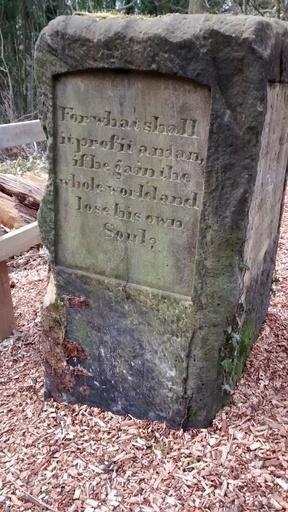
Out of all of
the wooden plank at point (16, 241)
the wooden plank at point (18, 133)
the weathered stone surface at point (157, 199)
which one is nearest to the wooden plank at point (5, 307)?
the wooden plank at point (16, 241)

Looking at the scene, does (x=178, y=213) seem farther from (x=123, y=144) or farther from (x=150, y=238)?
(x=123, y=144)

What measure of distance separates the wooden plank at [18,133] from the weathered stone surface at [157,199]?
1.85m

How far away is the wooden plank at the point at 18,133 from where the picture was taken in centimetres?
415

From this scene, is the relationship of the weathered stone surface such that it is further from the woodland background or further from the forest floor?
the woodland background

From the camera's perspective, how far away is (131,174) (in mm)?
2328

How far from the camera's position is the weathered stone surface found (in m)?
2.03

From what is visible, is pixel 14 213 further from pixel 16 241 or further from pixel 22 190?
pixel 16 241

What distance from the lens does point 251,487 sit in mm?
2256

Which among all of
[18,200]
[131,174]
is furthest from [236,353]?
[18,200]

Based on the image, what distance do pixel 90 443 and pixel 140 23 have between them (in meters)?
1.96

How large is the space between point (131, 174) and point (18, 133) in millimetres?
2289

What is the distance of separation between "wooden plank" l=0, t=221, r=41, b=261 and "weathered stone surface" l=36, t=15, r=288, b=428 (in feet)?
2.51

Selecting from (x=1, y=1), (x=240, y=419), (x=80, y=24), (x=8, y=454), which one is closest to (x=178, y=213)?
(x=80, y=24)

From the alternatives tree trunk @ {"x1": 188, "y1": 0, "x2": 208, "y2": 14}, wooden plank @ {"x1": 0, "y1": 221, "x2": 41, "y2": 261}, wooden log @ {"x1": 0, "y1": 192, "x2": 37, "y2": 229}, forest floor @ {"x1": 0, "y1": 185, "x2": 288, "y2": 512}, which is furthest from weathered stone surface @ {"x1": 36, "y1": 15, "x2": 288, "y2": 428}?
tree trunk @ {"x1": 188, "y1": 0, "x2": 208, "y2": 14}
